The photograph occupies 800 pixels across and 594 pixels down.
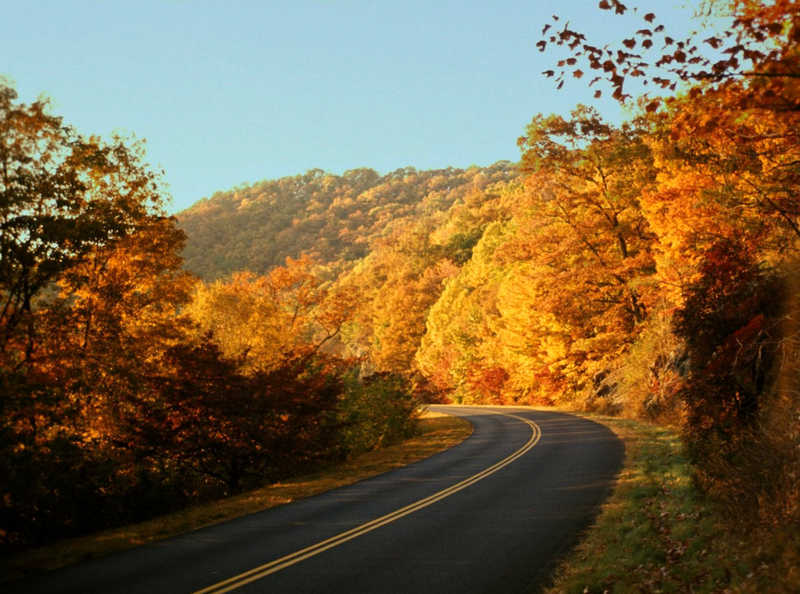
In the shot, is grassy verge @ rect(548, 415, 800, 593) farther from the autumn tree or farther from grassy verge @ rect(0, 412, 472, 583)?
the autumn tree

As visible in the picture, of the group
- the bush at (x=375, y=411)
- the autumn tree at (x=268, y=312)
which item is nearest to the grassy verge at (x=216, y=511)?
the bush at (x=375, y=411)

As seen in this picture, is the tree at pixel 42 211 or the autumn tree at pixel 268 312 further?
the autumn tree at pixel 268 312

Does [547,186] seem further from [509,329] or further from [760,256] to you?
[760,256]

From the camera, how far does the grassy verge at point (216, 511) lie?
10.0 m

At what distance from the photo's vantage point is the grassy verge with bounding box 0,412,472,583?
32.9ft

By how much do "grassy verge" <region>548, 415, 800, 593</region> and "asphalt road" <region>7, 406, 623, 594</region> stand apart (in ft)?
1.55

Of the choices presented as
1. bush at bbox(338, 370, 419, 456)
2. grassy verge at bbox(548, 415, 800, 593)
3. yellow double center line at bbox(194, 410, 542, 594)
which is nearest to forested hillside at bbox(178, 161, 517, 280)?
bush at bbox(338, 370, 419, 456)

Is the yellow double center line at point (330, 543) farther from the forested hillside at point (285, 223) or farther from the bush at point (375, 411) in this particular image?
the forested hillside at point (285, 223)

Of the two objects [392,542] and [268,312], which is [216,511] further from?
[268,312]

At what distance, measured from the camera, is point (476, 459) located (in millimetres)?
19906

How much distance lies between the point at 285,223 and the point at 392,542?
152m

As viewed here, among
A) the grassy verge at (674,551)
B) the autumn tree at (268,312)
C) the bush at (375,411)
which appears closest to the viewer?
the grassy verge at (674,551)

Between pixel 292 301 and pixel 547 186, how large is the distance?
16530 millimetres

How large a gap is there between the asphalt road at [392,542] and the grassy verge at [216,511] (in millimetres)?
561
